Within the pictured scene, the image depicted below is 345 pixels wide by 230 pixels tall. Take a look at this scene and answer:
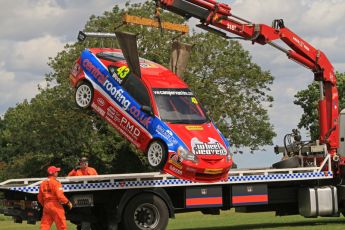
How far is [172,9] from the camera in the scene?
65.8ft

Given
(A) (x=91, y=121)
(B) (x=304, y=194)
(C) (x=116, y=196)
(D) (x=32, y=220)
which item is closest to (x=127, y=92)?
(C) (x=116, y=196)

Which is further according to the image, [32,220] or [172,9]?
[172,9]


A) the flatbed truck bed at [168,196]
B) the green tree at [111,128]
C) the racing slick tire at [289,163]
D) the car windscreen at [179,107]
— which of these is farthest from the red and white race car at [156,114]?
the green tree at [111,128]

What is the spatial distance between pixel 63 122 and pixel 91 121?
158cm

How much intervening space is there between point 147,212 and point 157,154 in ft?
4.52

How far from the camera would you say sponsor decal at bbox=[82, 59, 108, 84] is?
1919 centimetres

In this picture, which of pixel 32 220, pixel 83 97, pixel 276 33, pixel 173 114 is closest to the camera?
pixel 32 220

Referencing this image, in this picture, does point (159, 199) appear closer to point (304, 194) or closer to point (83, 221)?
point (83, 221)

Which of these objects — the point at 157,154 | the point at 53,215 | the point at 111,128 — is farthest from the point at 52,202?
the point at 111,128

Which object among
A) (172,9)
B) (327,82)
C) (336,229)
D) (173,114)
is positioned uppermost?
(172,9)

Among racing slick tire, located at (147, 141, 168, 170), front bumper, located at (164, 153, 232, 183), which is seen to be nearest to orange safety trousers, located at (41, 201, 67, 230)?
racing slick tire, located at (147, 141, 168, 170)

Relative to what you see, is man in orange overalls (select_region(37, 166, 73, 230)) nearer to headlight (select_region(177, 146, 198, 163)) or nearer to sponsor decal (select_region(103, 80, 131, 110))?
headlight (select_region(177, 146, 198, 163))

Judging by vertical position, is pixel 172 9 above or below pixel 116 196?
above

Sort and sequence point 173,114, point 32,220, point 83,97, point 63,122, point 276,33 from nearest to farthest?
point 32,220 < point 173,114 < point 83,97 < point 276,33 < point 63,122
